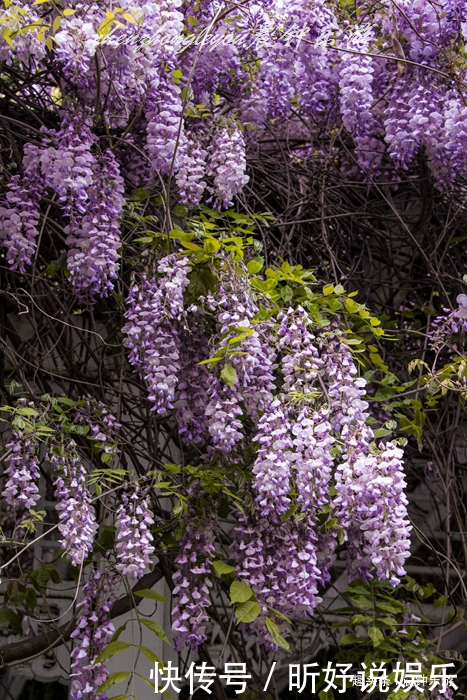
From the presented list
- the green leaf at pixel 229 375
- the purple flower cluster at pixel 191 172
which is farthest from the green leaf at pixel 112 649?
the purple flower cluster at pixel 191 172

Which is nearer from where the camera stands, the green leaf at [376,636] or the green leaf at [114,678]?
the green leaf at [114,678]

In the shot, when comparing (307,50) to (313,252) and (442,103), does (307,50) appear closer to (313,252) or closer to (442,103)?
(442,103)

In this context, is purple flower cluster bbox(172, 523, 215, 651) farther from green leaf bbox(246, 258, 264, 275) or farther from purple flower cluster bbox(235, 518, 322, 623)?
green leaf bbox(246, 258, 264, 275)

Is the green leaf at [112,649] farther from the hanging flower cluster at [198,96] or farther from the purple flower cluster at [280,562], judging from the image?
the hanging flower cluster at [198,96]

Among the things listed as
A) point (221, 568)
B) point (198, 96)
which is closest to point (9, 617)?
point (221, 568)

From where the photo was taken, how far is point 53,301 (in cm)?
264

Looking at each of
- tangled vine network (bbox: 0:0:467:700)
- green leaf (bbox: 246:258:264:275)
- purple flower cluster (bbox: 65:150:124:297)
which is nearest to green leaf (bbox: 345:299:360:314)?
tangled vine network (bbox: 0:0:467:700)

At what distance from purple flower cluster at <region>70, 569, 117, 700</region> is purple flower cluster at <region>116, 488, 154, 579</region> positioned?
0.77ft

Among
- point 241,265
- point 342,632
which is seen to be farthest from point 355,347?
point 342,632

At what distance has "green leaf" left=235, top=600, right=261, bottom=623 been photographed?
193 cm

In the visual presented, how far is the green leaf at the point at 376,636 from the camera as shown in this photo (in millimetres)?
2283

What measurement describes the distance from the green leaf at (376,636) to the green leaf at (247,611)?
0.49 metres

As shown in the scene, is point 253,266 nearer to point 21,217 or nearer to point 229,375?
point 229,375

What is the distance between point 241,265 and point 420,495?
1358 mm
